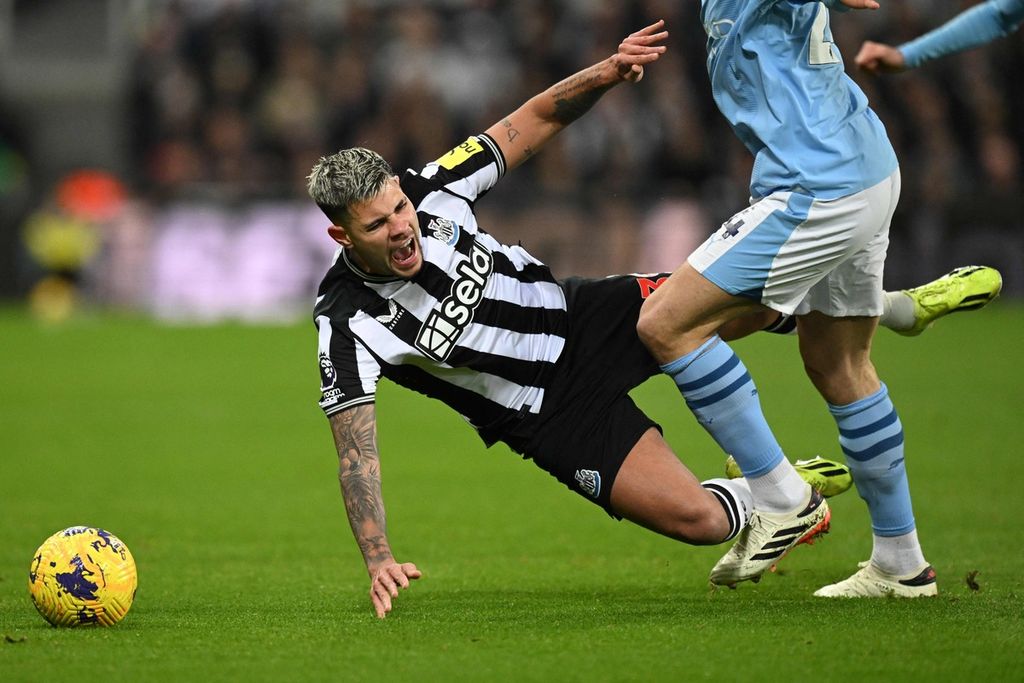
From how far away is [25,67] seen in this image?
2264cm

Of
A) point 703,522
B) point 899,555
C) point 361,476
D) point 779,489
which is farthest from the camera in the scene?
point 899,555

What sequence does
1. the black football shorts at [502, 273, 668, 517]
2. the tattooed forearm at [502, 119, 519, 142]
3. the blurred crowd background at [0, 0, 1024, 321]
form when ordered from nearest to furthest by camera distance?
the black football shorts at [502, 273, 668, 517], the tattooed forearm at [502, 119, 519, 142], the blurred crowd background at [0, 0, 1024, 321]

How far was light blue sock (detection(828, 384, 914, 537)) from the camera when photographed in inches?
216

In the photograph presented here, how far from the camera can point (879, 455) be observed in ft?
18.0

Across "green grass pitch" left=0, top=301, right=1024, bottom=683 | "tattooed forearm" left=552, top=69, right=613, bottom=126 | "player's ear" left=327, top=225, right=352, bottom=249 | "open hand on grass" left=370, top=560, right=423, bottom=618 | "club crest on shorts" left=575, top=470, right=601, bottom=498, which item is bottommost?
"green grass pitch" left=0, top=301, right=1024, bottom=683

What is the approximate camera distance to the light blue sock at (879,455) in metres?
5.48

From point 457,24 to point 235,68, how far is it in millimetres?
3151

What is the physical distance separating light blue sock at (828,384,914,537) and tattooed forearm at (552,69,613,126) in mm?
1553

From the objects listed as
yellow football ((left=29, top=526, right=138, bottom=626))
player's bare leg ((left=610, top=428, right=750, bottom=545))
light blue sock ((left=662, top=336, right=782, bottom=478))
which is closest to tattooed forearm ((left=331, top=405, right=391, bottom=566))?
yellow football ((left=29, top=526, right=138, bottom=626))

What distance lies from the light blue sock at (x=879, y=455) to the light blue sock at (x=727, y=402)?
400 mm

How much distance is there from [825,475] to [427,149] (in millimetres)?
12788

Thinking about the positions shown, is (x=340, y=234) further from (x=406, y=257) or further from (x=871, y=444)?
(x=871, y=444)

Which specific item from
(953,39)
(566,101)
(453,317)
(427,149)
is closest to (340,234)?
(453,317)

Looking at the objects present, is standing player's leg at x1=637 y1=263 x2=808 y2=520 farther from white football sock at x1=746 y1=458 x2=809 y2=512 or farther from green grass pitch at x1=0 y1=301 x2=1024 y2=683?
green grass pitch at x1=0 y1=301 x2=1024 y2=683
